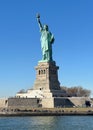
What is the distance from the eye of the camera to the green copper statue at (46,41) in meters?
85.0

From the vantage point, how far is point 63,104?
7831 cm

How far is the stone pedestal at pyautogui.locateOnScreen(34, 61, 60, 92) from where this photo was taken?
82812mm

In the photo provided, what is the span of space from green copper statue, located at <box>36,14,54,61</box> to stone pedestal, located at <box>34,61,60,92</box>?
1589mm

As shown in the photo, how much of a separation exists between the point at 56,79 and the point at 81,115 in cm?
1670

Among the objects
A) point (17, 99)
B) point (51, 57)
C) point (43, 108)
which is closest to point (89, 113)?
point (43, 108)

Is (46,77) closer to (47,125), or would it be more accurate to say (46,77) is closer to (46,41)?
(46,41)

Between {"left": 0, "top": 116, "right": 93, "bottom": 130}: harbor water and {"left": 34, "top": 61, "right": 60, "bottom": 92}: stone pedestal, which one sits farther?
{"left": 34, "top": 61, "right": 60, "bottom": 92}: stone pedestal

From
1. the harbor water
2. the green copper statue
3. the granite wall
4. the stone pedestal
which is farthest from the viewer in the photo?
the green copper statue

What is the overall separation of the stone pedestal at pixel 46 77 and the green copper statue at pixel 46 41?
62.6 inches

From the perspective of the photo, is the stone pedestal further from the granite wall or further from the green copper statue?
the granite wall

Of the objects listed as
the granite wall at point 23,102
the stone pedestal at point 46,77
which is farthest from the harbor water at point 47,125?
the stone pedestal at point 46,77

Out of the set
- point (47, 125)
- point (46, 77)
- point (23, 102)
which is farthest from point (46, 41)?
point (47, 125)

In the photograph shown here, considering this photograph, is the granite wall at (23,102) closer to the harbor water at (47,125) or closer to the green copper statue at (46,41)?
the green copper statue at (46,41)

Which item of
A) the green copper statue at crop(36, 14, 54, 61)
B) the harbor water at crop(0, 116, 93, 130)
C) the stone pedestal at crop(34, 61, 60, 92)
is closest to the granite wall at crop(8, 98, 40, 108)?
the stone pedestal at crop(34, 61, 60, 92)
